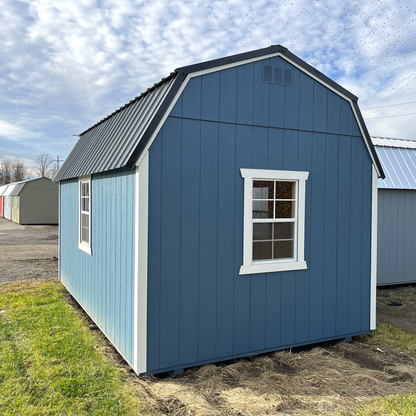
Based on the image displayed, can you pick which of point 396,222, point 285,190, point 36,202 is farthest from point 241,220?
point 36,202

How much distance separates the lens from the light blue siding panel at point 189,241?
4.54 meters

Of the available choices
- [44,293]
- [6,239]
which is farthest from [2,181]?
[44,293]

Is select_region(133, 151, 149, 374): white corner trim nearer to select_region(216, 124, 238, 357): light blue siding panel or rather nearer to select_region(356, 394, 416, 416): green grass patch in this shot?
select_region(216, 124, 238, 357): light blue siding panel

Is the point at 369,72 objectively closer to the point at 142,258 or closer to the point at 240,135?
the point at 240,135

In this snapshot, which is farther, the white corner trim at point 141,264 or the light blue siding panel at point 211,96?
the light blue siding panel at point 211,96

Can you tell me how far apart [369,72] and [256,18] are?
324 inches

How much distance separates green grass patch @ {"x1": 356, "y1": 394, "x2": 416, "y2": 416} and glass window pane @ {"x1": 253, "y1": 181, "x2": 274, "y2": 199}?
262cm

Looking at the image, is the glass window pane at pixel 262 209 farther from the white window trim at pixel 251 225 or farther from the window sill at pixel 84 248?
the window sill at pixel 84 248

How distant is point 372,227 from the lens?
5852 mm

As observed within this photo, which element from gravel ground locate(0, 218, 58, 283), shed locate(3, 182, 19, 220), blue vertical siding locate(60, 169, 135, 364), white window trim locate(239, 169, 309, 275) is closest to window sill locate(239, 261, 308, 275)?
white window trim locate(239, 169, 309, 275)

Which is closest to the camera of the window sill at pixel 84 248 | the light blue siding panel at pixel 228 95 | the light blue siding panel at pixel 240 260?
the light blue siding panel at pixel 228 95

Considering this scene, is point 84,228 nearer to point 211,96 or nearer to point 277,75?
point 211,96

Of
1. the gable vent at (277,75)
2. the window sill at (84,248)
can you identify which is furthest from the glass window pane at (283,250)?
the window sill at (84,248)

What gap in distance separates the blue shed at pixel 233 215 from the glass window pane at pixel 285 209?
2 centimetres
